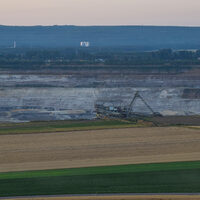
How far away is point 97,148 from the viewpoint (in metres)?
30.1

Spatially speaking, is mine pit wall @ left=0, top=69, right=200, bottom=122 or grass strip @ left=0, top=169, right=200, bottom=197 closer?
grass strip @ left=0, top=169, right=200, bottom=197

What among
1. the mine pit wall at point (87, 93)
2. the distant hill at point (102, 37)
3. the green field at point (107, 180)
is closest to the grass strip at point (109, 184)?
the green field at point (107, 180)

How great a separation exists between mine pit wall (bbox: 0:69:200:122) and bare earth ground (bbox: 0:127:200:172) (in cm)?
1002

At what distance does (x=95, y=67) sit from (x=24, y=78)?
406 inches

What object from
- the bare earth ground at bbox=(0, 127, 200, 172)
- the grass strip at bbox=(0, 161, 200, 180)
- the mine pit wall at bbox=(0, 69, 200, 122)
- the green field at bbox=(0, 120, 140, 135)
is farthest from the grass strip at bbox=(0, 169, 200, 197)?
the mine pit wall at bbox=(0, 69, 200, 122)

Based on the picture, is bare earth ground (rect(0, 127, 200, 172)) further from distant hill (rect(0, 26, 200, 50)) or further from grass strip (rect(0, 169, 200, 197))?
distant hill (rect(0, 26, 200, 50))

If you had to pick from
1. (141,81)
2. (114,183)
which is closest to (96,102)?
(141,81)

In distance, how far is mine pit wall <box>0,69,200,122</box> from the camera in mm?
47094

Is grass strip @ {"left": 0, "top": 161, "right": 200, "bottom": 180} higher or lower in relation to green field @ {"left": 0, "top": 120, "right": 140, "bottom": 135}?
higher

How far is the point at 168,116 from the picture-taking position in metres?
43.9

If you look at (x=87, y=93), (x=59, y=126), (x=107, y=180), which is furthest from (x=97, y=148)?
(x=87, y=93)

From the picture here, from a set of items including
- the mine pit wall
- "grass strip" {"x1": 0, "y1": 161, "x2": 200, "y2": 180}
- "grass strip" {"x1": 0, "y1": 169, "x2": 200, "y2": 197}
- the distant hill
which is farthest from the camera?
the distant hill

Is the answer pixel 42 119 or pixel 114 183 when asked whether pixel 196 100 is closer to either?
pixel 42 119

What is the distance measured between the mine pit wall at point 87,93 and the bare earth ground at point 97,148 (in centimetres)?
1002
